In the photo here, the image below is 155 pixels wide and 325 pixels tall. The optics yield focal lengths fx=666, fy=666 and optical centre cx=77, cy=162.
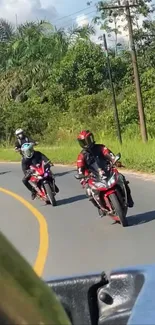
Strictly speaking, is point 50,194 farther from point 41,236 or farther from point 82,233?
point 82,233

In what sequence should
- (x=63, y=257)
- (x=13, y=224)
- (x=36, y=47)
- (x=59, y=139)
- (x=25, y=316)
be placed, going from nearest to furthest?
(x=25, y=316), (x=63, y=257), (x=13, y=224), (x=59, y=139), (x=36, y=47)

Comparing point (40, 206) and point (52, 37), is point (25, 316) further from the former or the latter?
point (52, 37)

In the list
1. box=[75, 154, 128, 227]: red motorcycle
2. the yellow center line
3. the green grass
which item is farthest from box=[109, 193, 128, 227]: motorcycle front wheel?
the green grass

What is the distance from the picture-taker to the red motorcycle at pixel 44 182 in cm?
1363

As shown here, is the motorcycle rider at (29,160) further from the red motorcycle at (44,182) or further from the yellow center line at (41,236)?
the yellow center line at (41,236)

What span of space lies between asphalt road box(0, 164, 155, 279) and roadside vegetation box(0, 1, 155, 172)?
10.5 m

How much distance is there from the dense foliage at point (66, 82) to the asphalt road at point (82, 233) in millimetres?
15442

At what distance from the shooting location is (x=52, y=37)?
4831cm

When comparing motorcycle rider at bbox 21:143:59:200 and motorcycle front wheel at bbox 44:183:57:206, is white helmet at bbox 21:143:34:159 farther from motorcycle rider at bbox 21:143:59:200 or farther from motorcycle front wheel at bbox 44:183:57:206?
motorcycle front wheel at bbox 44:183:57:206

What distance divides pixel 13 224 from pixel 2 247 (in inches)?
450

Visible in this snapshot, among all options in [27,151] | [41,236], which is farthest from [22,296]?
[27,151]

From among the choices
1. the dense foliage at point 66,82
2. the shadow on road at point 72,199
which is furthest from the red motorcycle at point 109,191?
the dense foliage at point 66,82

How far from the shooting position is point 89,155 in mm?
10938

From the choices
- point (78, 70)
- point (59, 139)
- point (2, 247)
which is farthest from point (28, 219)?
point (78, 70)
